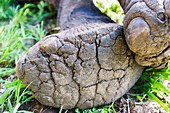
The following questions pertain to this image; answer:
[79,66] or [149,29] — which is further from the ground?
[149,29]


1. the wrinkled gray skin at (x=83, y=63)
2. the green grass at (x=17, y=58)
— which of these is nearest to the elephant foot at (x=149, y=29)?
the wrinkled gray skin at (x=83, y=63)

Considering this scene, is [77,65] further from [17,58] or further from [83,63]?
[17,58]

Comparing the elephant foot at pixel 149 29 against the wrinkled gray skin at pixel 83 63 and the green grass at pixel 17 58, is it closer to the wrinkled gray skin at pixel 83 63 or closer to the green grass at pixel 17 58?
the wrinkled gray skin at pixel 83 63

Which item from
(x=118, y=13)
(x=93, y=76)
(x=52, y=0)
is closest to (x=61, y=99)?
(x=93, y=76)

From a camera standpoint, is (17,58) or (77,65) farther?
(17,58)

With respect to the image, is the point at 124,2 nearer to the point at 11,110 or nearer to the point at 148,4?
the point at 148,4

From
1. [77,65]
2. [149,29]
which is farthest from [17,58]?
[149,29]

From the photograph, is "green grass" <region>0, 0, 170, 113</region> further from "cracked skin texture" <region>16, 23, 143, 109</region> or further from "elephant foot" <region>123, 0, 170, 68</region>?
"elephant foot" <region>123, 0, 170, 68</region>

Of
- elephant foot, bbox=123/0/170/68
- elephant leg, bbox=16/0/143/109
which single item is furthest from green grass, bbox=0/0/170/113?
elephant foot, bbox=123/0/170/68
